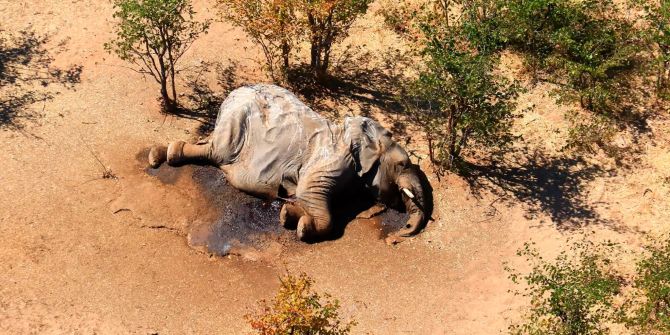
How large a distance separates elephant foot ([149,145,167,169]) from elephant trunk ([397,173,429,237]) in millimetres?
8183

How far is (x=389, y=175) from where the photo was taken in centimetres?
2192

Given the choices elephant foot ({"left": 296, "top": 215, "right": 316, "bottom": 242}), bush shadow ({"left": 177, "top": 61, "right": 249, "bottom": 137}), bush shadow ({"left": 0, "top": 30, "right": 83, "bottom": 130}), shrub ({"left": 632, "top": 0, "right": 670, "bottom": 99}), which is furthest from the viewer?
shrub ({"left": 632, "top": 0, "right": 670, "bottom": 99})

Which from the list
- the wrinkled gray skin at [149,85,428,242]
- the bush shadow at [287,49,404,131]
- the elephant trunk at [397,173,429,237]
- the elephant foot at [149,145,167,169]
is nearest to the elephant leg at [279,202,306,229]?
the wrinkled gray skin at [149,85,428,242]

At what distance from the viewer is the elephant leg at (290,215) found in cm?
2116

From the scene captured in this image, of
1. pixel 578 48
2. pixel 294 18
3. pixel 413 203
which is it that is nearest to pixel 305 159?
pixel 413 203

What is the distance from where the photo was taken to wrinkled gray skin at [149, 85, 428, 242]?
21484mm

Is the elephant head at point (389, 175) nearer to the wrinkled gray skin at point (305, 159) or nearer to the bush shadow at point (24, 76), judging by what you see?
the wrinkled gray skin at point (305, 159)

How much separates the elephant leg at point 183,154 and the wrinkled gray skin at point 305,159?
1.05 feet

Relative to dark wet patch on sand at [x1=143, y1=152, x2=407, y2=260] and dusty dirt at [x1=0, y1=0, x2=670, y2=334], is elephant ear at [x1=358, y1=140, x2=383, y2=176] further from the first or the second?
dusty dirt at [x1=0, y1=0, x2=670, y2=334]

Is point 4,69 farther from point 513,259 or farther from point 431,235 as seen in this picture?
point 513,259

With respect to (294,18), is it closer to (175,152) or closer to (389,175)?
(175,152)

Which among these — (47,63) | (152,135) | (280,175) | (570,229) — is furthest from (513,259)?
(47,63)

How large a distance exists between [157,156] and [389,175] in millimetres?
7982

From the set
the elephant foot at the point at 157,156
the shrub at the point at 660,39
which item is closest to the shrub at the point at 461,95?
the shrub at the point at 660,39
